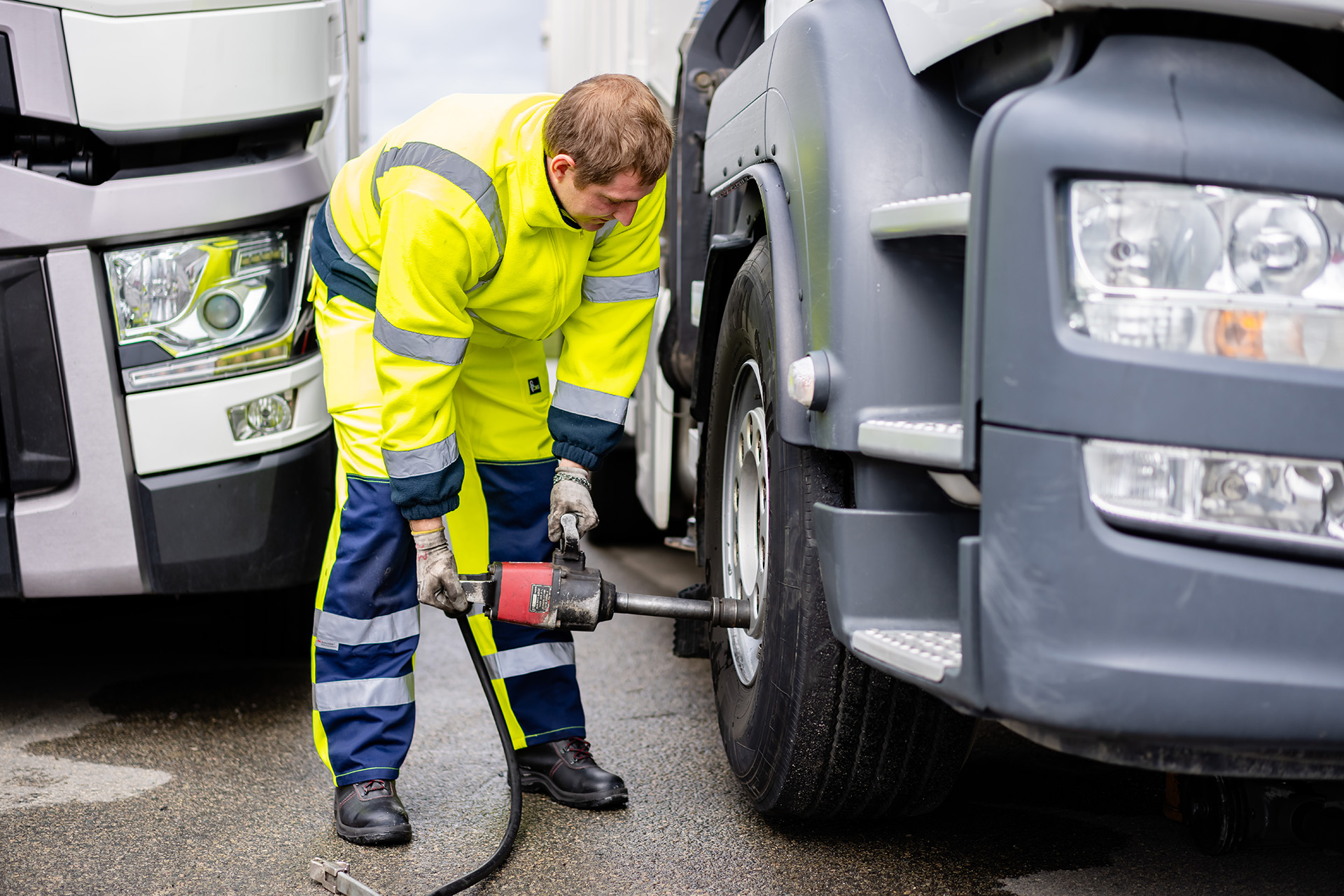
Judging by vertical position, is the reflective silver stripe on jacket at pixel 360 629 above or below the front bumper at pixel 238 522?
below

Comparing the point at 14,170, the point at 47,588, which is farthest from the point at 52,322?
the point at 47,588

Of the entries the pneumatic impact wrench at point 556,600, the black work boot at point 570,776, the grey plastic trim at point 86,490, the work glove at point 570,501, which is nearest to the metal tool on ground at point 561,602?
the pneumatic impact wrench at point 556,600

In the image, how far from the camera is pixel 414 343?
2.31m

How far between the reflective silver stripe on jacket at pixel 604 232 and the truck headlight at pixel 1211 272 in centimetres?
130

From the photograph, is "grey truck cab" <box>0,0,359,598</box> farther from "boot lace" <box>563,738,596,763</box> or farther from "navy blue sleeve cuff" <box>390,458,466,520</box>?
"boot lace" <box>563,738,596,763</box>

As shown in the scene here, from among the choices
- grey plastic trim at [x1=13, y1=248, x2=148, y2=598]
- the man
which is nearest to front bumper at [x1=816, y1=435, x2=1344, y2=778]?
the man

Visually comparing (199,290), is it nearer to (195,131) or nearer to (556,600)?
(195,131)

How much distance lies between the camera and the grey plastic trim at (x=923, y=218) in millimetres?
1576

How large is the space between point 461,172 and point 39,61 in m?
1.10

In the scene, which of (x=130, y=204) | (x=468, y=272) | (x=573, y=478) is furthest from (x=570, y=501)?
(x=130, y=204)

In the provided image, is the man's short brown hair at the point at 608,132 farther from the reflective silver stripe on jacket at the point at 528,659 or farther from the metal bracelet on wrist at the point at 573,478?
the reflective silver stripe on jacket at the point at 528,659

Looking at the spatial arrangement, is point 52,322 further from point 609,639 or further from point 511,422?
point 609,639

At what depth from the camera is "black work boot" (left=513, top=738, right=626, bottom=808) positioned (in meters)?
2.71

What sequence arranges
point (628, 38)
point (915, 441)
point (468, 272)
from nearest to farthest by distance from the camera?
1. point (915, 441)
2. point (468, 272)
3. point (628, 38)
